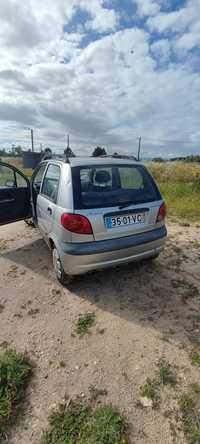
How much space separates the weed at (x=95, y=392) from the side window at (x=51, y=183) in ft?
6.00

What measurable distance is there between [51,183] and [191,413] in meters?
2.63

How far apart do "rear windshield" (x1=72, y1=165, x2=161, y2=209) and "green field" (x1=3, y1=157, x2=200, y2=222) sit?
125 inches

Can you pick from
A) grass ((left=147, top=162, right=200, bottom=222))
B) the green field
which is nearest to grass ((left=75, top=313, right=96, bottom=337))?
grass ((left=147, top=162, right=200, bottom=222))

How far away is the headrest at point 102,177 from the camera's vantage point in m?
2.88

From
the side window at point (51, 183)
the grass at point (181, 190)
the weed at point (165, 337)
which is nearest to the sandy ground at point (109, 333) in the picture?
the weed at point (165, 337)

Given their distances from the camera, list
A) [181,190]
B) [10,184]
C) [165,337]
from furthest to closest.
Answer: [181,190]
[10,184]
[165,337]

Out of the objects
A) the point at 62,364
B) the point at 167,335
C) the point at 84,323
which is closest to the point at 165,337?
the point at 167,335

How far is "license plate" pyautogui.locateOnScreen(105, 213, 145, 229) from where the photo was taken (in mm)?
2352

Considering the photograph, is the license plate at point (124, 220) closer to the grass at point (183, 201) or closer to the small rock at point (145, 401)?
the small rock at point (145, 401)

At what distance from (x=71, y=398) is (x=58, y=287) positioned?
4.51 feet

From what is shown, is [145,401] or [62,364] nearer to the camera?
[145,401]

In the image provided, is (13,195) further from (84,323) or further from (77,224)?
(84,323)

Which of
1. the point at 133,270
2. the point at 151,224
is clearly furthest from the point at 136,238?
the point at 133,270

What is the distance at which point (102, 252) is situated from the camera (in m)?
2.33
